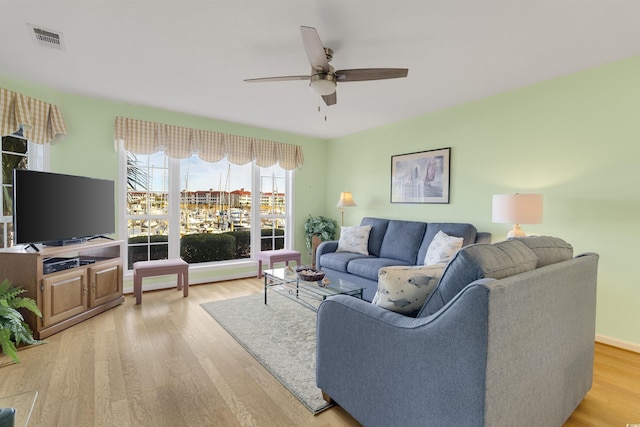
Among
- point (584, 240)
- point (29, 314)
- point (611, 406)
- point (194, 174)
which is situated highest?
point (194, 174)

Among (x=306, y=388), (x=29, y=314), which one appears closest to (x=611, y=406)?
(x=306, y=388)

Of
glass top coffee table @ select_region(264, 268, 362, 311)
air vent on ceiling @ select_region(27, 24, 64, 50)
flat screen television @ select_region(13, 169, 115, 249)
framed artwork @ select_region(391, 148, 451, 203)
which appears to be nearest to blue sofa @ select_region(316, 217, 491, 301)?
framed artwork @ select_region(391, 148, 451, 203)

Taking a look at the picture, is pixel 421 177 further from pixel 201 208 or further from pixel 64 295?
pixel 64 295

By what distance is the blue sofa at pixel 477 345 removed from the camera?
1.09 metres

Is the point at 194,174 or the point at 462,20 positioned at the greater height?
the point at 462,20

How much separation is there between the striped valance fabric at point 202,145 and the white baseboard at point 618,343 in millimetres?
4373

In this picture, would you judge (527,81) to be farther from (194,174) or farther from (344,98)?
(194,174)

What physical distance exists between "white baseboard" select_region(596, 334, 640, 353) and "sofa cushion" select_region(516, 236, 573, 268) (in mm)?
1708

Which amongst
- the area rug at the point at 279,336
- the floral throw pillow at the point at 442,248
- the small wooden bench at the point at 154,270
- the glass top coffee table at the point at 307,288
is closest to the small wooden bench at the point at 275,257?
the area rug at the point at 279,336

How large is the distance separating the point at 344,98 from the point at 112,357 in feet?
10.9

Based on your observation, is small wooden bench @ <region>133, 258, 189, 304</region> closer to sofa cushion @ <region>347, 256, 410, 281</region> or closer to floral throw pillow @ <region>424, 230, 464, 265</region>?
sofa cushion @ <region>347, 256, 410, 281</region>

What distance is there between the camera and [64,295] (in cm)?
280

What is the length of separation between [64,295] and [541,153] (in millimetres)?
4760

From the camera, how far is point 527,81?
9.92 ft
